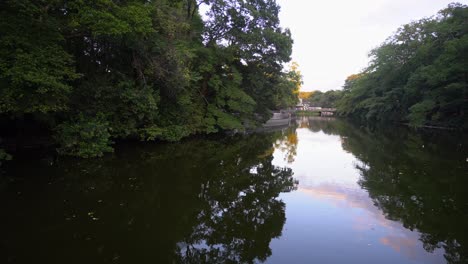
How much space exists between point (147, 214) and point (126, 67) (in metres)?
10.6

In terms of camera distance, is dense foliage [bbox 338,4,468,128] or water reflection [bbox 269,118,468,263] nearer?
water reflection [bbox 269,118,468,263]

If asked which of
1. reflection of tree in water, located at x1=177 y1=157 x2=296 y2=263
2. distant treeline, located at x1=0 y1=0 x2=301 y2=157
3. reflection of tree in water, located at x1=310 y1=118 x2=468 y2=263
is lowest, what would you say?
reflection of tree in water, located at x1=177 y1=157 x2=296 y2=263

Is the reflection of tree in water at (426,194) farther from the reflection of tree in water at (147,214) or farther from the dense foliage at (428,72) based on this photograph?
the dense foliage at (428,72)

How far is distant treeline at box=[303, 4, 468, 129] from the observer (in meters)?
25.3

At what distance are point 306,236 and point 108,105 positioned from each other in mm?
10285

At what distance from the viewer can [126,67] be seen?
13945mm

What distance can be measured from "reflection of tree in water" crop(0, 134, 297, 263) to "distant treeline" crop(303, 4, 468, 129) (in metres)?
25.1

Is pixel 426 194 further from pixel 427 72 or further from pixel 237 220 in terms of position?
pixel 427 72

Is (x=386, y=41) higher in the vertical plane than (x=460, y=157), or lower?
higher

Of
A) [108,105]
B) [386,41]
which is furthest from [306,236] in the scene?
[386,41]

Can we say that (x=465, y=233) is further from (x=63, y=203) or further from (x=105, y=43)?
(x=105, y=43)

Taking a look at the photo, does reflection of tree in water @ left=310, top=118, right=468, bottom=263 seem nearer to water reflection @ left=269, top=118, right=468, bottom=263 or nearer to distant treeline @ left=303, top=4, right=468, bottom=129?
water reflection @ left=269, top=118, right=468, bottom=263

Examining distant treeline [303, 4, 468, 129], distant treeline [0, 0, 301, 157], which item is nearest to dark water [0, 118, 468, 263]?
distant treeline [0, 0, 301, 157]

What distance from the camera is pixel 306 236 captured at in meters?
4.97
